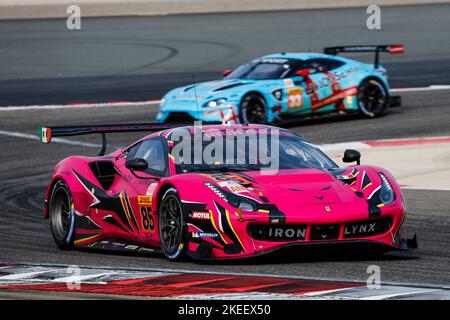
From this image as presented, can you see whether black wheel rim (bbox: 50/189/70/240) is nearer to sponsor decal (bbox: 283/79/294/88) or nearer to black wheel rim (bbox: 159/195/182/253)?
black wheel rim (bbox: 159/195/182/253)

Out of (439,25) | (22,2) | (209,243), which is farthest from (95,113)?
(22,2)

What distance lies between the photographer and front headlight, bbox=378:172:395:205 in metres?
10.2

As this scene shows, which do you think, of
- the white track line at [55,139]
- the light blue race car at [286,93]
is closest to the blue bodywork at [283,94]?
the light blue race car at [286,93]

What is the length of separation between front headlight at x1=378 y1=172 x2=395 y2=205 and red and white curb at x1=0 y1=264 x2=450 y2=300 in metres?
1.47

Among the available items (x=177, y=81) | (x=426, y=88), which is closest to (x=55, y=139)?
(x=177, y=81)

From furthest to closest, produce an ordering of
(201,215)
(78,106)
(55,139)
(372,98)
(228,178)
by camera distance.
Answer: (78,106)
(372,98)
(55,139)
(228,178)
(201,215)

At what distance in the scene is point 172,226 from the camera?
10.3 m

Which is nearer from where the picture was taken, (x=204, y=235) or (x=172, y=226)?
(x=204, y=235)

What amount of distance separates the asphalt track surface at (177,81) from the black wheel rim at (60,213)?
180mm

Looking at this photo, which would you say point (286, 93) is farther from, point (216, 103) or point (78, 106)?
point (78, 106)

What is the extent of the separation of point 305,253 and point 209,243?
80cm

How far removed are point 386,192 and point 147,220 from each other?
2093 mm

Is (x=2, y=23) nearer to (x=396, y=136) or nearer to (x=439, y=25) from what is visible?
(x=439, y=25)

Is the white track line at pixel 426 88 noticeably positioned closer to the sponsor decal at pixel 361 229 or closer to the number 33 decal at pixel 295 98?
the number 33 decal at pixel 295 98
